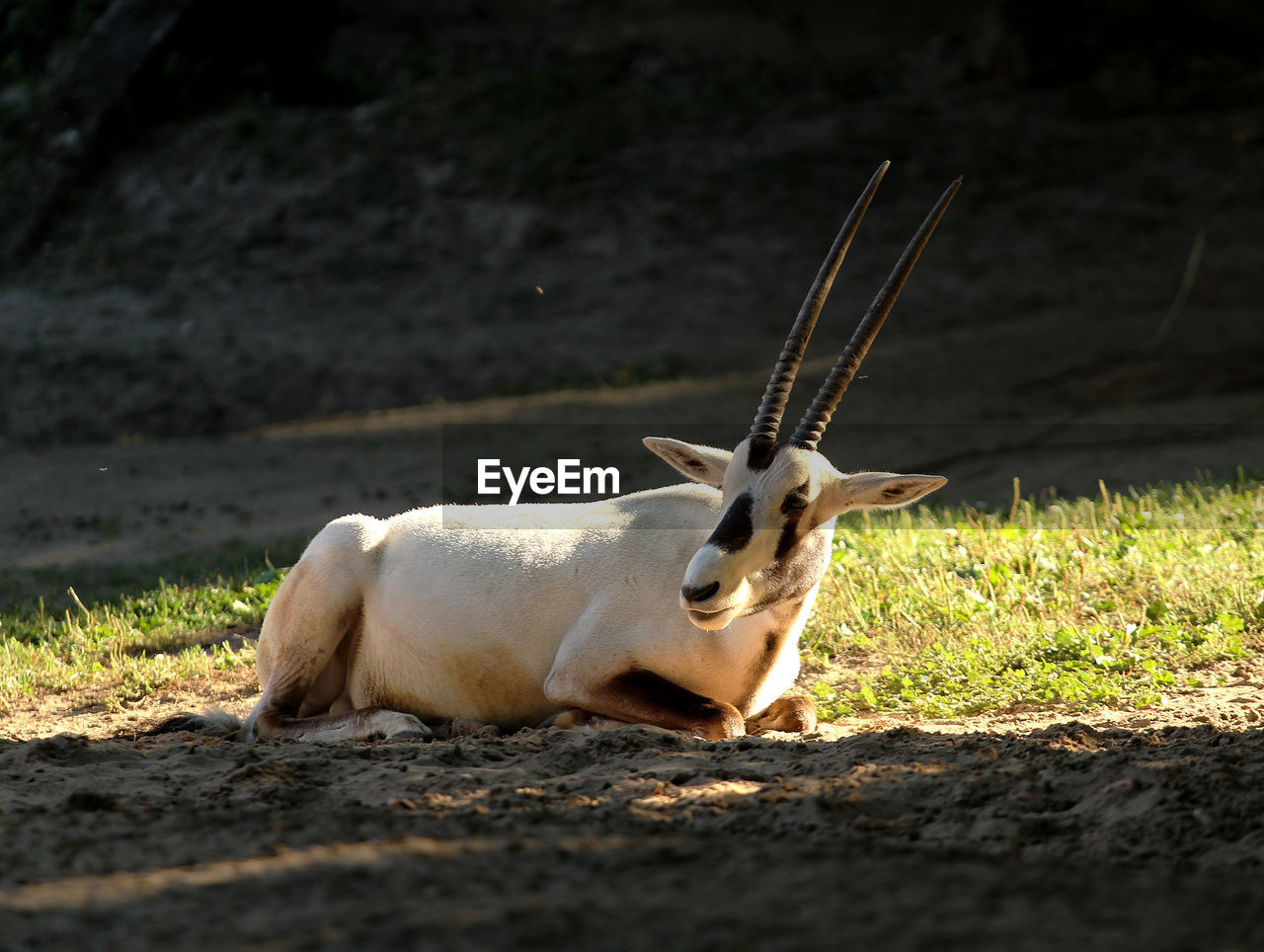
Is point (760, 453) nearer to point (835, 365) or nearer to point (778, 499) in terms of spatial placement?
point (778, 499)

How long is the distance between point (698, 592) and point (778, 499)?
22.4 inches

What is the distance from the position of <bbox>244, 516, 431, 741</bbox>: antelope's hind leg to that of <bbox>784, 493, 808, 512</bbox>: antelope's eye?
77.2 inches

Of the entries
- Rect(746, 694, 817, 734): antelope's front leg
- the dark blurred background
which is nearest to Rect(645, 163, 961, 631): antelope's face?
Rect(746, 694, 817, 734): antelope's front leg

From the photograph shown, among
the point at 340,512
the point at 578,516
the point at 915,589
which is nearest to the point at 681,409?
the point at 340,512

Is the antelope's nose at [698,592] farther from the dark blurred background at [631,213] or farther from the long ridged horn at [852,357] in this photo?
the dark blurred background at [631,213]

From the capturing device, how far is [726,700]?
572 cm

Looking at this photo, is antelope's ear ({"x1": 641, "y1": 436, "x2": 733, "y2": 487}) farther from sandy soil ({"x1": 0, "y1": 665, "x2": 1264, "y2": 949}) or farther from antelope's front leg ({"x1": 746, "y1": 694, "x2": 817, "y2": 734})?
sandy soil ({"x1": 0, "y1": 665, "x2": 1264, "y2": 949})

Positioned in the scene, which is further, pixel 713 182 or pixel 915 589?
pixel 713 182

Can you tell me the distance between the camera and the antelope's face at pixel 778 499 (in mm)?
5086

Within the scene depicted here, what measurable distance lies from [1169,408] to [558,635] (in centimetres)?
1010

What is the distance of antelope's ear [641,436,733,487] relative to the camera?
19.0 feet

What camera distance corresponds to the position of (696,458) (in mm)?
5805

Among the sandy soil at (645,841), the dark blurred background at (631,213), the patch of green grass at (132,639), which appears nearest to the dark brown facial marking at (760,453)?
the sandy soil at (645,841)

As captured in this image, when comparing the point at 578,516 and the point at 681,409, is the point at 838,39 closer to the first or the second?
the point at 681,409
